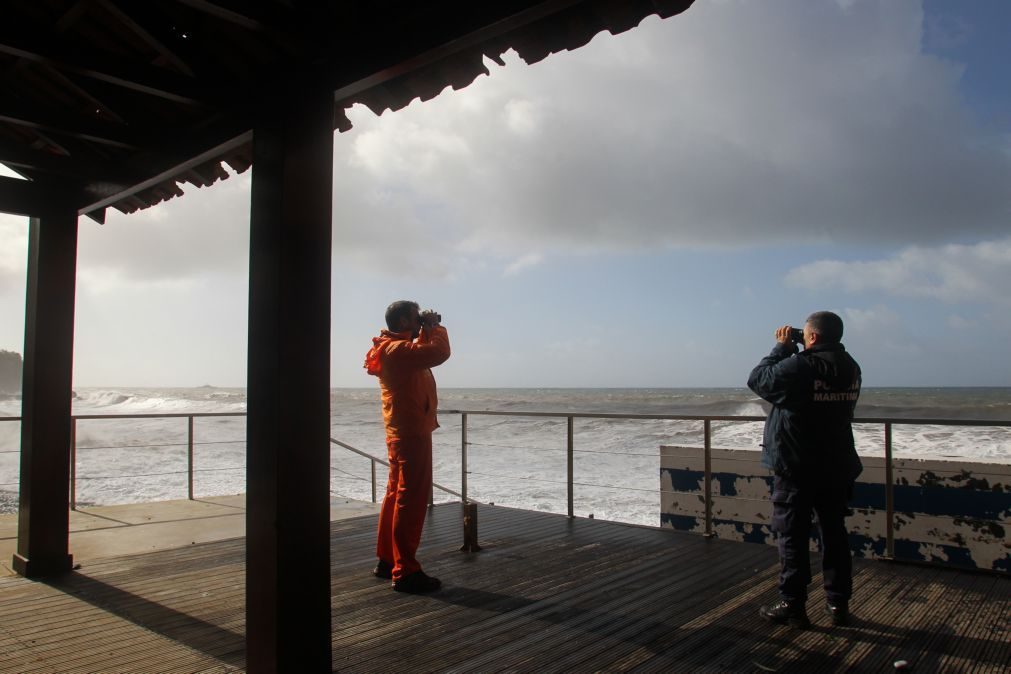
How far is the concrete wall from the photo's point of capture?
379 cm

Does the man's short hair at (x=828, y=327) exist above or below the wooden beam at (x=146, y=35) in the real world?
below

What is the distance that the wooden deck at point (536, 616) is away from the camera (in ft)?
7.95

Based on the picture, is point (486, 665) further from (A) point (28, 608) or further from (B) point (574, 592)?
(A) point (28, 608)

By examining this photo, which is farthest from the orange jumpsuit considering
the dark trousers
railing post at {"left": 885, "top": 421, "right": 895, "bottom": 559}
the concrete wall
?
railing post at {"left": 885, "top": 421, "right": 895, "bottom": 559}

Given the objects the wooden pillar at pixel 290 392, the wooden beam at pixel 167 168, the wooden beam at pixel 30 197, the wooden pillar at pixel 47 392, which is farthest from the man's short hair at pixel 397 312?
the wooden beam at pixel 30 197

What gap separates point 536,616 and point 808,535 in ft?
3.91

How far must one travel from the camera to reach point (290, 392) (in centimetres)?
205

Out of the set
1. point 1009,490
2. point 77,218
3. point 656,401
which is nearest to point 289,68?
point 77,218

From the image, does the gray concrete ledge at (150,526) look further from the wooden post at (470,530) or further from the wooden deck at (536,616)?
the wooden post at (470,530)

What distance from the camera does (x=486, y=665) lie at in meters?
2.37

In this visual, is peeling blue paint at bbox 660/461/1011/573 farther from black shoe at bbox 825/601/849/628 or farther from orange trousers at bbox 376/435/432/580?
orange trousers at bbox 376/435/432/580

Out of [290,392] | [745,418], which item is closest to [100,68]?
[290,392]

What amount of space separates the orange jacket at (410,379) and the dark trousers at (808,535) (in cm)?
161

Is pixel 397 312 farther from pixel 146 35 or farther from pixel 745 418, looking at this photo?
pixel 745 418
